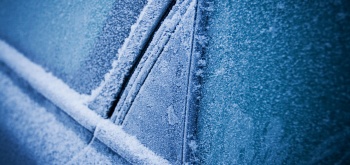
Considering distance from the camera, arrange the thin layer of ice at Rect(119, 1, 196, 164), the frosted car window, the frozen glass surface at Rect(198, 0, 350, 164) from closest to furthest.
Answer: the frozen glass surface at Rect(198, 0, 350, 164) < the thin layer of ice at Rect(119, 1, 196, 164) < the frosted car window

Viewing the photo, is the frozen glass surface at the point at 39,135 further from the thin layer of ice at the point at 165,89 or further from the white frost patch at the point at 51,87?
the thin layer of ice at the point at 165,89

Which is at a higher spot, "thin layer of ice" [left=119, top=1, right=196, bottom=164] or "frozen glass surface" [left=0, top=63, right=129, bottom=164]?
"thin layer of ice" [left=119, top=1, right=196, bottom=164]

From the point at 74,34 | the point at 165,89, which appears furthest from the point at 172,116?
the point at 74,34

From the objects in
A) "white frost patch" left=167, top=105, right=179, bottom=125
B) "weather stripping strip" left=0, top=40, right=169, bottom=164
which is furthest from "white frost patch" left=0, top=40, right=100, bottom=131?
"white frost patch" left=167, top=105, right=179, bottom=125

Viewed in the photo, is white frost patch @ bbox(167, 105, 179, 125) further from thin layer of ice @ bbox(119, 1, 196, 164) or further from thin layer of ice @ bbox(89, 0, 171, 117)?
thin layer of ice @ bbox(89, 0, 171, 117)

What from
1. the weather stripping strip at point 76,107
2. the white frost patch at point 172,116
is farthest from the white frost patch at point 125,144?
the white frost patch at point 172,116

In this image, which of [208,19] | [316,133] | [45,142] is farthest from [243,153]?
[45,142]

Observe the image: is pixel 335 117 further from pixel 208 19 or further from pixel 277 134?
pixel 208 19
